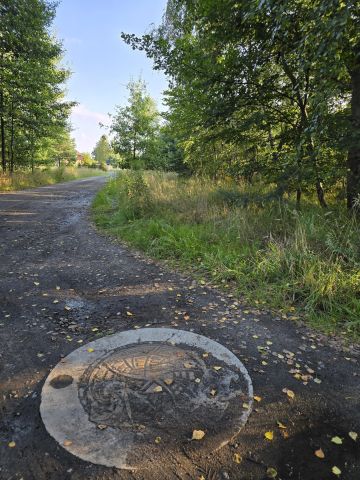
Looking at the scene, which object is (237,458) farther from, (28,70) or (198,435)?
(28,70)

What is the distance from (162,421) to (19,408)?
1.02m

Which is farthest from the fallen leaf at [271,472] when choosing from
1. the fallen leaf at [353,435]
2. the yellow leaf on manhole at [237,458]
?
the fallen leaf at [353,435]

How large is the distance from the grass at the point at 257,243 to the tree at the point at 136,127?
886cm

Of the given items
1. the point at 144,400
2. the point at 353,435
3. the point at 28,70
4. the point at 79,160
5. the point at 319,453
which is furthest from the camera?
the point at 79,160

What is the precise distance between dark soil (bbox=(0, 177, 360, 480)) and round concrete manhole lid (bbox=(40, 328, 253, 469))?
0.06 meters

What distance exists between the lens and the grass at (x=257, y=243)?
3498 millimetres

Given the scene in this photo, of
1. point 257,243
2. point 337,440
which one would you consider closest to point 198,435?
point 337,440

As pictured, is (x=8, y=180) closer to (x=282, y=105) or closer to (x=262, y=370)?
(x=282, y=105)

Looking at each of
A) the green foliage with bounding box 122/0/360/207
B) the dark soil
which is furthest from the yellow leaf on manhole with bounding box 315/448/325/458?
the green foliage with bounding box 122/0/360/207

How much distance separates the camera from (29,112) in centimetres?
1451

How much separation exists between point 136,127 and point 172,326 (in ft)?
48.8

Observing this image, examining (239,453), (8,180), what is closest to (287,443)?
(239,453)

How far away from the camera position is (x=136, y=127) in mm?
15969

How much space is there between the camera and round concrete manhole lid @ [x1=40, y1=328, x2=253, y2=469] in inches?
68.9
